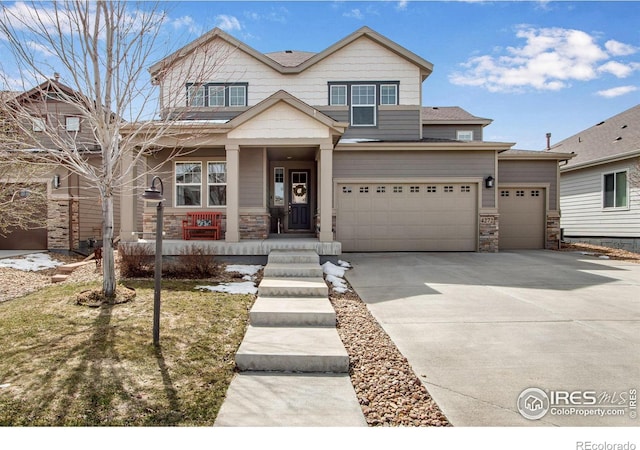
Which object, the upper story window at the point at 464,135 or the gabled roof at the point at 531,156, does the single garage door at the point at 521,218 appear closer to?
the gabled roof at the point at 531,156

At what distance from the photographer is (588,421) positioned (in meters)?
2.75

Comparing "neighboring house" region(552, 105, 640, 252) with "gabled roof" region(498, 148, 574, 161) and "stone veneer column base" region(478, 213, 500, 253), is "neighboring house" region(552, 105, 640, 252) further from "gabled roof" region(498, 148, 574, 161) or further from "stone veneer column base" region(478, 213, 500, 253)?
"stone veneer column base" region(478, 213, 500, 253)

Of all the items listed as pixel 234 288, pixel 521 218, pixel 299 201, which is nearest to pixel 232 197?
pixel 234 288

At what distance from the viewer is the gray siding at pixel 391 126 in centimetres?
1269

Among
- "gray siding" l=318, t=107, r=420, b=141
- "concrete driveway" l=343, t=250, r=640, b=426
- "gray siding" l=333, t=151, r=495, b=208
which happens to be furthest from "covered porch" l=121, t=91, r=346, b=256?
"concrete driveway" l=343, t=250, r=640, b=426

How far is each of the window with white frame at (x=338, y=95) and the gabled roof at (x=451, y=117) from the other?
512cm

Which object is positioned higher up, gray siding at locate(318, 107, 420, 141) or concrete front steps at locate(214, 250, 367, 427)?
gray siding at locate(318, 107, 420, 141)

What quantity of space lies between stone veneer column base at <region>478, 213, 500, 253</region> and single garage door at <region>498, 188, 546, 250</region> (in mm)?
1468

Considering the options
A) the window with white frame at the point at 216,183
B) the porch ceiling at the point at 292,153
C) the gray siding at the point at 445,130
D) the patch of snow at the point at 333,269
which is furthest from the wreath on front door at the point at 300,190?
the gray siding at the point at 445,130

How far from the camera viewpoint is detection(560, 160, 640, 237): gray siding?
1303 centimetres
